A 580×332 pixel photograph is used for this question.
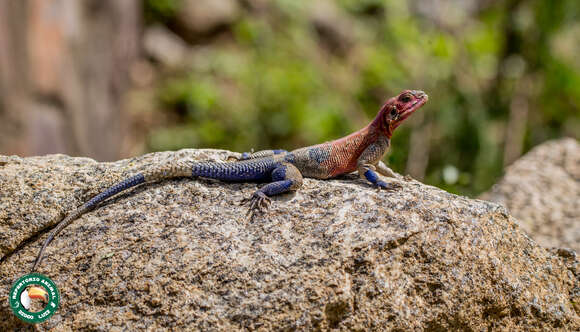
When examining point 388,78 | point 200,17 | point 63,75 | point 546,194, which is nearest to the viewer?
point 546,194

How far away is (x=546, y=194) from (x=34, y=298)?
428 cm

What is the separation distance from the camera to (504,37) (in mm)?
8398

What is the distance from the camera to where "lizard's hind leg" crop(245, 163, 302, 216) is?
3271 mm

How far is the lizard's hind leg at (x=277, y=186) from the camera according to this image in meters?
3.27

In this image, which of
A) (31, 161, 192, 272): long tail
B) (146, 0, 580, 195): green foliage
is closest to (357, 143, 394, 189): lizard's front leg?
(31, 161, 192, 272): long tail

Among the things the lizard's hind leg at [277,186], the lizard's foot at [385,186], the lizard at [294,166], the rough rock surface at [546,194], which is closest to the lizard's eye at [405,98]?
the lizard at [294,166]

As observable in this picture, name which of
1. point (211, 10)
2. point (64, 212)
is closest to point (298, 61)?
point (211, 10)

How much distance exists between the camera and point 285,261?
2.85 m

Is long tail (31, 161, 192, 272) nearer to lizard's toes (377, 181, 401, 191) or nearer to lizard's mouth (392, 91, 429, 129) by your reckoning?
lizard's toes (377, 181, 401, 191)

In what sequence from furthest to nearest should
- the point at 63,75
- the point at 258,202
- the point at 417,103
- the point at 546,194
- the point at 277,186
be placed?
the point at 63,75
the point at 546,194
the point at 417,103
the point at 277,186
the point at 258,202

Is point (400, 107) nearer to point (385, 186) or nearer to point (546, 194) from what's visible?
point (385, 186)

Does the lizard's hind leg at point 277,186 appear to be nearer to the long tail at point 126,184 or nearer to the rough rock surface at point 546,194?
the long tail at point 126,184

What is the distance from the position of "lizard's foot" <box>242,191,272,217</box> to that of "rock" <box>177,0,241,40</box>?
342 inches

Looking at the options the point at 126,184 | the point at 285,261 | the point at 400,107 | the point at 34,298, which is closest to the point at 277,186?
the point at 285,261
